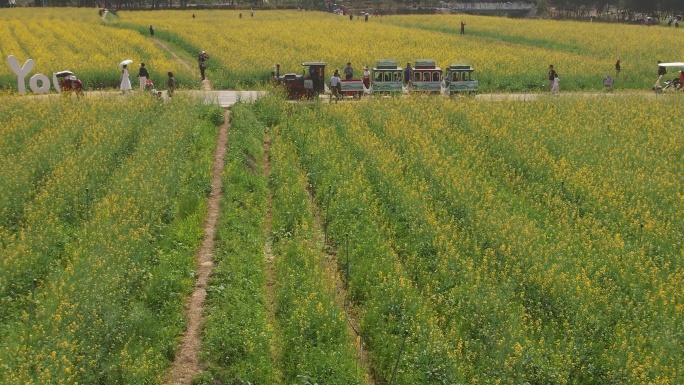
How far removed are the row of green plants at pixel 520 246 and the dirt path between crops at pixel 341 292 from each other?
712 millimetres

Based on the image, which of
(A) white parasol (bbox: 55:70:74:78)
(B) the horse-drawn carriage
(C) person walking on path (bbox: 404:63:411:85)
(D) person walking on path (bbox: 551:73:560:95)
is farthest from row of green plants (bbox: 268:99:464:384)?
(D) person walking on path (bbox: 551:73:560:95)

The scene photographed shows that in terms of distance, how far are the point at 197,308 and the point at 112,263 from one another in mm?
1708

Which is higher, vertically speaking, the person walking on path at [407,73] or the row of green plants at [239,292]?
the person walking on path at [407,73]

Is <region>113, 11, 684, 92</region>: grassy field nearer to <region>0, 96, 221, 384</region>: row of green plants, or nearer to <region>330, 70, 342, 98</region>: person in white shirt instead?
<region>330, 70, 342, 98</region>: person in white shirt

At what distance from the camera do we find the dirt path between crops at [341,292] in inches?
430

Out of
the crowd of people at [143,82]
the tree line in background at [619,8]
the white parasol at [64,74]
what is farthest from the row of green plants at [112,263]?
the tree line in background at [619,8]

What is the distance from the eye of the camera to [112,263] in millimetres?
12055

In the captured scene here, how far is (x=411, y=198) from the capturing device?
16.2 m

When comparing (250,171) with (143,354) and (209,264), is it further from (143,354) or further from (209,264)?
(143,354)

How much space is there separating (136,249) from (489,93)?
2369 centimetres

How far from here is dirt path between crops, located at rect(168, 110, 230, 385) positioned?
10.4m

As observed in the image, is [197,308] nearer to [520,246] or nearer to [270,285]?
[270,285]

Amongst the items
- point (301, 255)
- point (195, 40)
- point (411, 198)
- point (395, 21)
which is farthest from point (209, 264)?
point (395, 21)

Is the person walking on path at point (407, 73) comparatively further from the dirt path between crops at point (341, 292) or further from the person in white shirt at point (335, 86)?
the dirt path between crops at point (341, 292)
